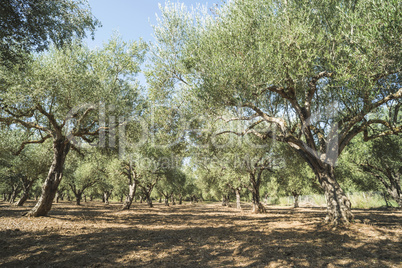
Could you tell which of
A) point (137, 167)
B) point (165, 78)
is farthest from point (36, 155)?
point (165, 78)

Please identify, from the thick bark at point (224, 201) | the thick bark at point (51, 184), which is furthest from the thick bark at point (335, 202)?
the thick bark at point (224, 201)

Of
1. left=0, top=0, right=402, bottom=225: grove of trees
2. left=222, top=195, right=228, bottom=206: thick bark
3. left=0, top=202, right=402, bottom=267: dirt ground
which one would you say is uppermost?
left=0, top=0, right=402, bottom=225: grove of trees

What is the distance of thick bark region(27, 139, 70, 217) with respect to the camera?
51.9ft

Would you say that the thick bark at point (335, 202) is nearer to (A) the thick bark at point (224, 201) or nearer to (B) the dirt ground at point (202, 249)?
(B) the dirt ground at point (202, 249)

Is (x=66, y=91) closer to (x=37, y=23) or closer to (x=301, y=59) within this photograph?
(x=37, y=23)

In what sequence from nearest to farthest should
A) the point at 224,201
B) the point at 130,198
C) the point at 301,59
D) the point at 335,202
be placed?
the point at 301,59
the point at 335,202
the point at 130,198
the point at 224,201

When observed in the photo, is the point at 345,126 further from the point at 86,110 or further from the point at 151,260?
the point at 86,110

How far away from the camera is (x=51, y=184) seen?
1605cm

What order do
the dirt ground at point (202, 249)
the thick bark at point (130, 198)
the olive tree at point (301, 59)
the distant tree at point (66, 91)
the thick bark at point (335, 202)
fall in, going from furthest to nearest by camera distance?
the thick bark at point (130, 198), the distant tree at point (66, 91), the thick bark at point (335, 202), the olive tree at point (301, 59), the dirt ground at point (202, 249)

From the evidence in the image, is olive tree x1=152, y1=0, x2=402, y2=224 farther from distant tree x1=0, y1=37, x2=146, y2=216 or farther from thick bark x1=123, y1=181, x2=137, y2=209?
thick bark x1=123, y1=181, x2=137, y2=209

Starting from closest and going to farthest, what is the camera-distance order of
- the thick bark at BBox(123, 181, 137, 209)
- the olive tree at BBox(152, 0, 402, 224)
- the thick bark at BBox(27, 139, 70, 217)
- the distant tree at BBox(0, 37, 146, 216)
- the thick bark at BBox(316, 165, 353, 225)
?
1. the olive tree at BBox(152, 0, 402, 224)
2. the thick bark at BBox(316, 165, 353, 225)
3. the distant tree at BBox(0, 37, 146, 216)
4. the thick bark at BBox(27, 139, 70, 217)
5. the thick bark at BBox(123, 181, 137, 209)

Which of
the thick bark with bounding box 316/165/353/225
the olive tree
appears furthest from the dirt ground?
the olive tree

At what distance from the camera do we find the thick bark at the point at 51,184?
15.8m

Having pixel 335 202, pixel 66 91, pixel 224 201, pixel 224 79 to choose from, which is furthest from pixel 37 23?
pixel 224 201
